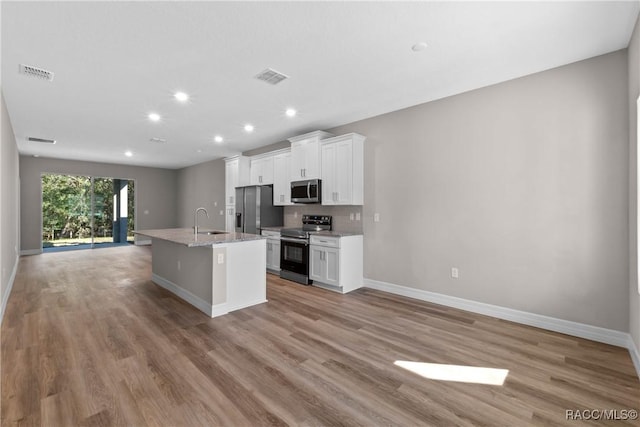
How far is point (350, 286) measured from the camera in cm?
451

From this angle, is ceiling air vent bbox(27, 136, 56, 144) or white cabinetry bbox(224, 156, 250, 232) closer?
ceiling air vent bbox(27, 136, 56, 144)

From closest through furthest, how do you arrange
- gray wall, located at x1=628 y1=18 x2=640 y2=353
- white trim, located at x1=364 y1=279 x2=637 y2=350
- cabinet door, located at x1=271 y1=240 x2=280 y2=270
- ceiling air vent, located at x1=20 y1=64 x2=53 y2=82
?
gray wall, located at x1=628 y1=18 x2=640 y2=353, white trim, located at x1=364 y1=279 x2=637 y2=350, ceiling air vent, located at x1=20 y1=64 x2=53 y2=82, cabinet door, located at x1=271 y1=240 x2=280 y2=270

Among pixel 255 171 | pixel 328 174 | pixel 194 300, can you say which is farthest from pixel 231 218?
pixel 194 300

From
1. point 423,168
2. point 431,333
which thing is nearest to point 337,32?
point 423,168

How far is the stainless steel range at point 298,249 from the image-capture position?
4855mm

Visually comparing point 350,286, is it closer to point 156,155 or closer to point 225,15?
point 225,15

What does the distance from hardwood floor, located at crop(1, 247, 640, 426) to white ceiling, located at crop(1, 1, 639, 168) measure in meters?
2.69

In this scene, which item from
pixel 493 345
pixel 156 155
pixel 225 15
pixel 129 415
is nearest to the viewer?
pixel 129 415

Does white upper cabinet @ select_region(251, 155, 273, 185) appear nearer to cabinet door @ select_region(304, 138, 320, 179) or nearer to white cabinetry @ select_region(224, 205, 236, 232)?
white cabinetry @ select_region(224, 205, 236, 232)

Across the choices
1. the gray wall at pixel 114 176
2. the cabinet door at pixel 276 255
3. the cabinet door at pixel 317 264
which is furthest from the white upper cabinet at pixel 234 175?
the gray wall at pixel 114 176

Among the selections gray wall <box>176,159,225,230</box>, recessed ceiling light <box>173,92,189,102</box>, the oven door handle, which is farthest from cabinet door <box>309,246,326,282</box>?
gray wall <box>176,159,225,230</box>

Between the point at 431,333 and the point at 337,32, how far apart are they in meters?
2.96

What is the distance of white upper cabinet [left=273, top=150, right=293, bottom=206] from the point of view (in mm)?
5691

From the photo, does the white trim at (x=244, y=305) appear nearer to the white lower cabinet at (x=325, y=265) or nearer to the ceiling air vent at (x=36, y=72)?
the white lower cabinet at (x=325, y=265)
